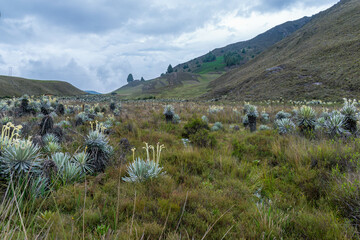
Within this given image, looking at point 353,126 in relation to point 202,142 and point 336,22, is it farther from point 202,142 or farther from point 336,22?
point 336,22

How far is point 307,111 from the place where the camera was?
19.9 ft

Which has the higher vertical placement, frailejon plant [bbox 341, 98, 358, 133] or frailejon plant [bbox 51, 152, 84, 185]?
frailejon plant [bbox 51, 152, 84, 185]

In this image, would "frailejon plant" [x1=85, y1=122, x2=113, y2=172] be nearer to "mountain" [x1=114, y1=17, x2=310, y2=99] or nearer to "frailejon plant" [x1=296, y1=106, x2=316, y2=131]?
"frailejon plant" [x1=296, y1=106, x2=316, y2=131]

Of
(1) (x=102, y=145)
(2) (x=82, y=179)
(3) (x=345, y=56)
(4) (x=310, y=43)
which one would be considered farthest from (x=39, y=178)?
(4) (x=310, y=43)

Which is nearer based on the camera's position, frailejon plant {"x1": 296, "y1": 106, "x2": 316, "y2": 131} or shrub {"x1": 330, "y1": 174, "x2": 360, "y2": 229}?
shrub {"x1": 330, "y1": 174, "x2": 360, "y2": 229}

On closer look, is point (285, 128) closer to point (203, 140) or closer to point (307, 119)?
point (307, 119)

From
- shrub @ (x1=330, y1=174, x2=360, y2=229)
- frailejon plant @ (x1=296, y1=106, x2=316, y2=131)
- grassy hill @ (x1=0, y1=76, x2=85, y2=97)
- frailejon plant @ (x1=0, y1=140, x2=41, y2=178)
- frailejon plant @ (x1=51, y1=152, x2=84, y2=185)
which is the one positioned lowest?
shrub @ (x1=330, y1=174, x2=360, y2=229)

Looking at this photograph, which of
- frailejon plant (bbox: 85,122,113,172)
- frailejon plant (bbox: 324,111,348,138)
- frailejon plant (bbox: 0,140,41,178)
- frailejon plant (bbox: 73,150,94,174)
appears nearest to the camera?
frailejon plant (bbox: 0,140,41,178)

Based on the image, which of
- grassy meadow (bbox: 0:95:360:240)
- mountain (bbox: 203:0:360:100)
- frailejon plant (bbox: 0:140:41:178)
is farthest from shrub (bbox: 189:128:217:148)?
mountain (bbox: 203:0:360:100)

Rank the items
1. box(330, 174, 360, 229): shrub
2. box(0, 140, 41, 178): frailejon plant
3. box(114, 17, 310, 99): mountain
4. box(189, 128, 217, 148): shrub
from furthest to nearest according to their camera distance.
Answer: box(114, 17, 310, 99): mountain
box(189, 128, 217, 148): shrub
box(0, 140, 41, 178): frailejon plant
box(330, 174, 360, 229): shrub

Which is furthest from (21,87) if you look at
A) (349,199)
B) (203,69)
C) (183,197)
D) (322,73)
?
(203,69)

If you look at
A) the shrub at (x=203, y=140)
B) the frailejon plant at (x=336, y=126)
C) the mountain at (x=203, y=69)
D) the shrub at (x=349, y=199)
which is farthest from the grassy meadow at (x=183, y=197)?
the mountain at (x=203, y=69)

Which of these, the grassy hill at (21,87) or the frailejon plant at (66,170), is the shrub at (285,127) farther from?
the grassy hill at (21,87)

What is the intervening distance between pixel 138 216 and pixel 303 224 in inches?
78.2
